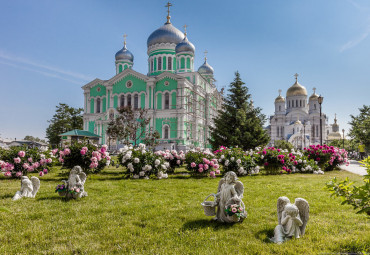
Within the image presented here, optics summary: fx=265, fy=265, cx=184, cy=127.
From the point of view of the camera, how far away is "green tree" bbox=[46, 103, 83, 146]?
4241 centimetres

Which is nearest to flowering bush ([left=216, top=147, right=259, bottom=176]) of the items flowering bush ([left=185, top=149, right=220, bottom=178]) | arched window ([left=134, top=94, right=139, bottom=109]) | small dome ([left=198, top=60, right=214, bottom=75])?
flowering bush ([left=185, top=149, right=220, bottom=178])

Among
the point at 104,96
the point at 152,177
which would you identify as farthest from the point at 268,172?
the point at 104,96

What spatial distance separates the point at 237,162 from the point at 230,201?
6625 millimetres

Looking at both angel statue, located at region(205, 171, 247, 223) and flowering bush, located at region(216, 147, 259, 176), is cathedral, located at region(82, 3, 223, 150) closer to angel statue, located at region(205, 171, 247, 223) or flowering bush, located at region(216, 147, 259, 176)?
flowering bush, located at region(216, 147, 259, 176)

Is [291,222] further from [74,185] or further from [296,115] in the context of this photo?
[296,115]

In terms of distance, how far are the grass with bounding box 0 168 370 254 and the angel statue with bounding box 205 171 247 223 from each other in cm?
16

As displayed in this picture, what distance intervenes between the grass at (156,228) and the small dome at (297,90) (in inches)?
2370

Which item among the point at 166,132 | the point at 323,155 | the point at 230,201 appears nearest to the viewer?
the point at 230,201

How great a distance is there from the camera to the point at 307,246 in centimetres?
351

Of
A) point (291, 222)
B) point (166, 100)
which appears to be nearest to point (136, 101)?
point (166, 100)

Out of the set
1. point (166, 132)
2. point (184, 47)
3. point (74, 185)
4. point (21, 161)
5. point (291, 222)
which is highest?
point (184, 47)

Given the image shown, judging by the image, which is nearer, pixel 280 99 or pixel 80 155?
pixel 80 155

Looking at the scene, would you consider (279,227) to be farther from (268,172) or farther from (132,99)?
(132,99)

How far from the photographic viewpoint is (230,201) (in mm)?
4355
